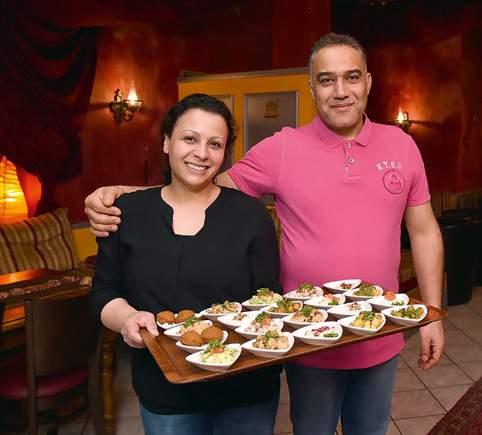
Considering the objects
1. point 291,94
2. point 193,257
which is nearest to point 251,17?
point 291,94

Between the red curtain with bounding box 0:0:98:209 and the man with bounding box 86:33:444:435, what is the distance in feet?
11.7

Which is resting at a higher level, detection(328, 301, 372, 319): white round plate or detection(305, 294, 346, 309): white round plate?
detection(305, 294, 346, 309): white round plate

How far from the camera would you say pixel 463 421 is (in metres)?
2.08

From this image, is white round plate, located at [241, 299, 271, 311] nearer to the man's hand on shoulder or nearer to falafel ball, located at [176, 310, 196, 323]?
falafel ball, located at [176, 310, 196, 323]

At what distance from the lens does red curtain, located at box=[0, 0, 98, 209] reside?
4.65 meters

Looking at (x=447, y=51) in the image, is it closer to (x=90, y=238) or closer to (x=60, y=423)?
(x=90, y=238)

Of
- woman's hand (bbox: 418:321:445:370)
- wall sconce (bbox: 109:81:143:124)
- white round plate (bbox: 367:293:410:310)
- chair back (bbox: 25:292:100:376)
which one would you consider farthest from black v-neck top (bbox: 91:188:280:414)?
wall sconce (bbox: 109:81:143:124)

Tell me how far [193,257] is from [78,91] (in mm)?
4421

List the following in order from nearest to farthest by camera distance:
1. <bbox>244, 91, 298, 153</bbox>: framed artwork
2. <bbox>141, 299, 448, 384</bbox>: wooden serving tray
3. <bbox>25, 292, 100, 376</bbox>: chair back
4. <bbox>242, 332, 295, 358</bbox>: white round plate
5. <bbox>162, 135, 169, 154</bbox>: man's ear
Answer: <bbox>141, 299, 448, 384</bbox>: wooden serving tray < <bbox>242, 332, 295, 358</bbox>: white round plate < <bbox>162, 135, 169, 154</bbox>: man's ear < <bbox>25, 292, 100, 376</bbox>: chair back < <bbox>244, 91, 298, 153</bbox>: framed artwork

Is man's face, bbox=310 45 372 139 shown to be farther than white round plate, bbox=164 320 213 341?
Yes

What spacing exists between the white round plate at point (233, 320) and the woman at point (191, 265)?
49 millimetres

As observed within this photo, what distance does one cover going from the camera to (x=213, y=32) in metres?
7.21

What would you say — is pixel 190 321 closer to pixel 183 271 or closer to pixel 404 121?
pixel 183 271

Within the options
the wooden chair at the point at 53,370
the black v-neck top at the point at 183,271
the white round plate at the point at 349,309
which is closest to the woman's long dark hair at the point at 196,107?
the black v-neck top at the point at 183,271
